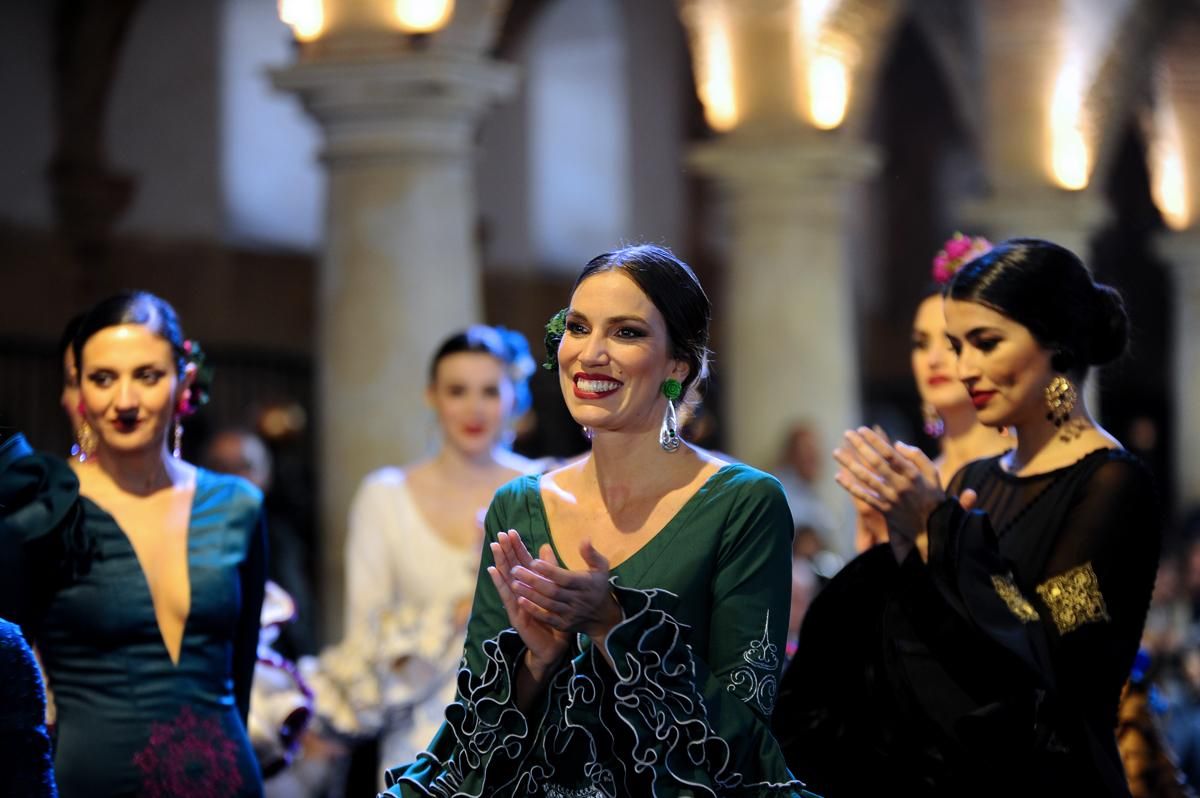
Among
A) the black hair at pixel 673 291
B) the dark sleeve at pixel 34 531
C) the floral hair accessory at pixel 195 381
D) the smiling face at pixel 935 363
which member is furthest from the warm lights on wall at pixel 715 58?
the black hair at pixel 673 291

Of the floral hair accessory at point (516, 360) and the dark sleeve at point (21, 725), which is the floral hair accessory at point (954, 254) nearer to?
the floral hair accessory at point (516, 360)

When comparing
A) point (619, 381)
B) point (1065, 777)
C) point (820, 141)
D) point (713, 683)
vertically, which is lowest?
point (1065, 777)

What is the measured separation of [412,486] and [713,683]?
2.97 m

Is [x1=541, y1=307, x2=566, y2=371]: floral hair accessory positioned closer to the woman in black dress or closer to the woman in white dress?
the woman in black dress

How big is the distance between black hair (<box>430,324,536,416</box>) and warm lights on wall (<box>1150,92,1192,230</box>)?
12.1 m

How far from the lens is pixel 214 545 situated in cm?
463

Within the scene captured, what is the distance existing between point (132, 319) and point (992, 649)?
1.95m

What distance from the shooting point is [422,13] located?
322 inches

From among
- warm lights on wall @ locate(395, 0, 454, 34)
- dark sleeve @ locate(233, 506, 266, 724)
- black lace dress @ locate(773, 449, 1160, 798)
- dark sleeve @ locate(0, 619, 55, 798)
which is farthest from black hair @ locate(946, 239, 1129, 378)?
warm lights on wall @ locate(395, 0, 454, 34)

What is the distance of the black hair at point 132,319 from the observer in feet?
15.0

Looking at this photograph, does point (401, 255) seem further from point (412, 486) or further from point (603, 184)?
point (603, 184)

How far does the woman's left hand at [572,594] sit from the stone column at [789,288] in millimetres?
8235

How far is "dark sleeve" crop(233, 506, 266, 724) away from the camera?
470cm

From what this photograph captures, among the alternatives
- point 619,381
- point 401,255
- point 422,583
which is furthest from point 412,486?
point 619,381
